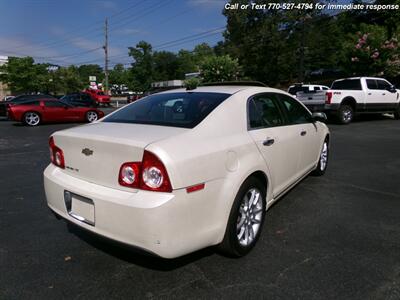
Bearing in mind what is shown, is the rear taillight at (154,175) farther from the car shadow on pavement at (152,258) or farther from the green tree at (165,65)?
the green tree at (165,65)

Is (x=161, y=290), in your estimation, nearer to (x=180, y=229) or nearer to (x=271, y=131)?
(x=180, y=229)

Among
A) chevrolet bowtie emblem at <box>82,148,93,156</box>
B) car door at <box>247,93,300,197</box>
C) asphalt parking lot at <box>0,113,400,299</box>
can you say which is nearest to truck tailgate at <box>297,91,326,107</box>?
asphalt parking lot at <box>0,113,400,299</box>

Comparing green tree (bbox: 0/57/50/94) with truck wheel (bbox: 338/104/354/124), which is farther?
green tree (bbox: 0/57/50/94)

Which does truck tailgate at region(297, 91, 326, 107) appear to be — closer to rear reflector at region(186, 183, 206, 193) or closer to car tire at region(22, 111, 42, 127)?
car tire at region(22, 111, 42, 127)

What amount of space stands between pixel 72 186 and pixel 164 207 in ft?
3.09

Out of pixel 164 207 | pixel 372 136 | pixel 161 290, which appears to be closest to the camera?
pixel 164 207

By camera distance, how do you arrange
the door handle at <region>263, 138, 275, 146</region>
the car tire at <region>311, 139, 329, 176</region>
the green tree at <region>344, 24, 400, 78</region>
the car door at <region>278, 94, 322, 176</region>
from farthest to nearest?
1. the green tree at <region>344, 24, 400, 78</region>
2. the car tire at <region>311, 139, 329, 176</region>
3. the car door at <region>278, 94, 322, 176</region>
4. the door handle at <region>263, 138, 275, 146</region>

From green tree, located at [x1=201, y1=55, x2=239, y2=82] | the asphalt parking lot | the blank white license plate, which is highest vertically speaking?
Answer: green tree, located at [x1=201, y1=55, x2=239, y2=82]

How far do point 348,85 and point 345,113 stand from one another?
1.27 metres

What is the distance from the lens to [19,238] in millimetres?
3453

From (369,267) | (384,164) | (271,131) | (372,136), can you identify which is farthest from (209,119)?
(372,136)

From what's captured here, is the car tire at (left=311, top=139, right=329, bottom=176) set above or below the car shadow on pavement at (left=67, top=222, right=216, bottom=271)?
above

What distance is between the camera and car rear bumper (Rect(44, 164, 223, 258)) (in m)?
2.32

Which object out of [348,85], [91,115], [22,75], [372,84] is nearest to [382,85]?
[372,84]
